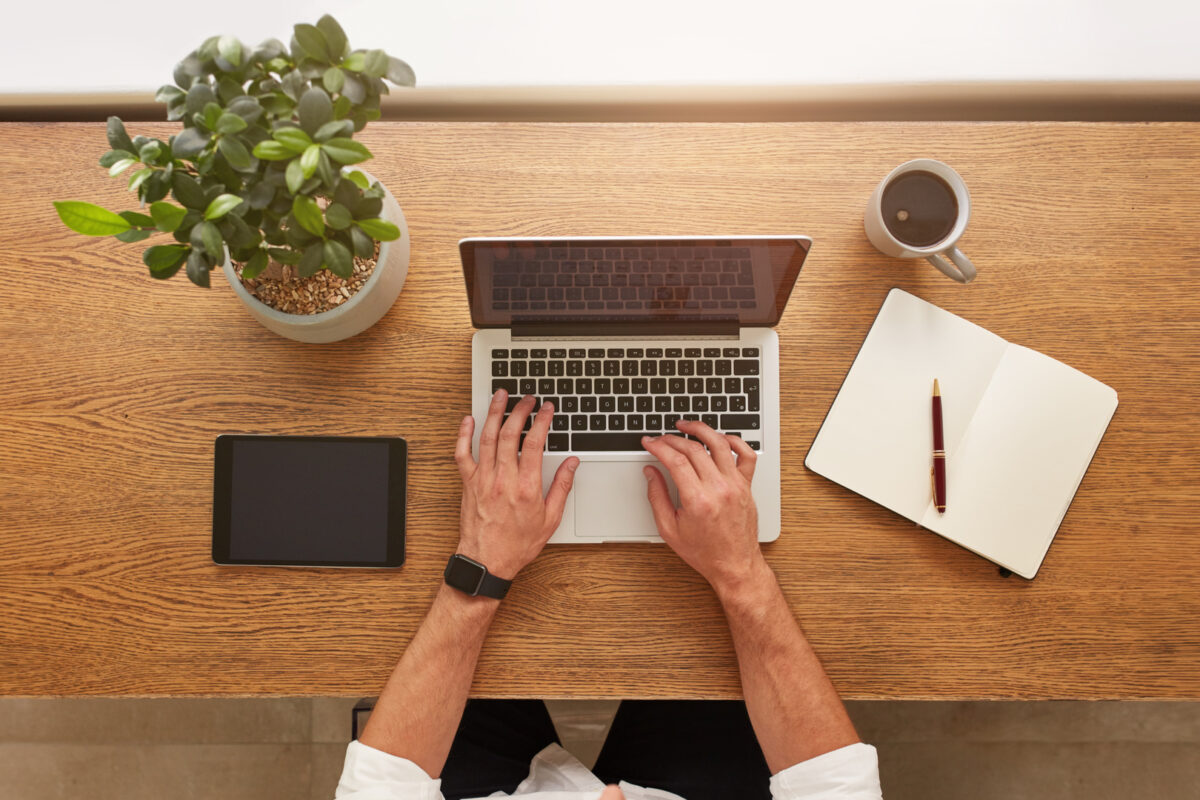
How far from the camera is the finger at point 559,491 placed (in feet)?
2.73

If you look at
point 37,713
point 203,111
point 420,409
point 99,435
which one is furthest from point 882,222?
point 37,713

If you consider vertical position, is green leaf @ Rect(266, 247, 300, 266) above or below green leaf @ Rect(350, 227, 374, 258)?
below

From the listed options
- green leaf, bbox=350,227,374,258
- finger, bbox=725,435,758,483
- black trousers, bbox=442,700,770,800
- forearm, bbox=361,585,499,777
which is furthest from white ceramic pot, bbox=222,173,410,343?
black trousers, bbox=442,700,770,800

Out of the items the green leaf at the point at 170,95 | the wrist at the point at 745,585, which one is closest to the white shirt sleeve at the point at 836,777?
Result: the wrist at the point at 745,585

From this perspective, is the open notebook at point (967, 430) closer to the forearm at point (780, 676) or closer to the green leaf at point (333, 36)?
the forearm at point (780, 676)

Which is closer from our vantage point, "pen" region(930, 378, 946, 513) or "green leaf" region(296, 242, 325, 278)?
"green leaf" region(296, 242, 325, 278)

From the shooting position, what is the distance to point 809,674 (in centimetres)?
83

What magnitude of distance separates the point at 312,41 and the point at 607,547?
623 mm

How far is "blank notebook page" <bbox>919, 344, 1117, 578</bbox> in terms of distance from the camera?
33.4 inches

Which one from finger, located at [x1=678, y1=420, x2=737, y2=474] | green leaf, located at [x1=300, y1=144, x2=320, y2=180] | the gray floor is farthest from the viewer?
the gray floor

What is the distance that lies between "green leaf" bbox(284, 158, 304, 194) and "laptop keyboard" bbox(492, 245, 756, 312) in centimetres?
24

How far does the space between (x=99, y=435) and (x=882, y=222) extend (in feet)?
3.35

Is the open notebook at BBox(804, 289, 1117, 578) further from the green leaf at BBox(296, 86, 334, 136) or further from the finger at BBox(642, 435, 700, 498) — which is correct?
the green leaf at BBox(296, 86, 334, 136)

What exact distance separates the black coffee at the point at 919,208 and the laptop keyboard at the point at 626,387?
0.79 ft
